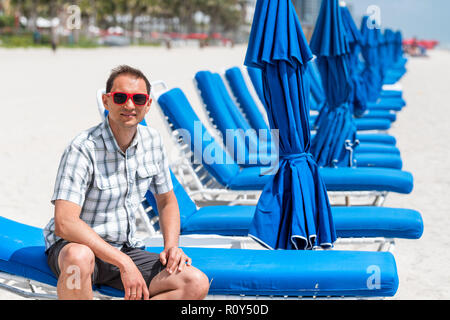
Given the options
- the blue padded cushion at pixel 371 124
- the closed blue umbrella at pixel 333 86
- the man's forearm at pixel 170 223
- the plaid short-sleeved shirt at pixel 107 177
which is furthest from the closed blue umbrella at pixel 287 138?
the blue padded cushion at pixel 371 124

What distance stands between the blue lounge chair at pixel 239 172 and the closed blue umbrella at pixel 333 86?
2.31ft

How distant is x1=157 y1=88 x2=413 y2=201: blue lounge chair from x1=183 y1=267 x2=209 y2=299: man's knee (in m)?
2.31

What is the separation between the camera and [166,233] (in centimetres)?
265

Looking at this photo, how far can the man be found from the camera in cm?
231

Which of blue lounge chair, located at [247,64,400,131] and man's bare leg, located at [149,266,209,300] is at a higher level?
blue lounge chair, located at [247,64,400,131]

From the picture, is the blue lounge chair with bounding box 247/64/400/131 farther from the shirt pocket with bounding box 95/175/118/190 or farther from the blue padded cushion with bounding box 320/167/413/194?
the shirt pocket with bounding box 95/175/118/190

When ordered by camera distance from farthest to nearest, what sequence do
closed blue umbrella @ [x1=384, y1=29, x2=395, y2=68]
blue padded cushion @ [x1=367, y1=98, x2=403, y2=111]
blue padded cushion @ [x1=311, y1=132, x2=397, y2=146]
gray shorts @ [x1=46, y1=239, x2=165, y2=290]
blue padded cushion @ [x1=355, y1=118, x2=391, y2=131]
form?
closed blue umbrella @ [x1=384, y1=29, x2=395, y2=68]
blue padded cushion @ [x1=367, y1=98, x2=403, y2=111]
blue padded cushion @ [x1=355, y1=118, x2=391, y2=131]
blue padded cushion @ [x1=311, y1=132, x2=397, y2=146]
gray shorts @ [x1=46, y1=239, x2=165, y2=290]

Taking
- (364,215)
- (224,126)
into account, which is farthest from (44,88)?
(364,215)

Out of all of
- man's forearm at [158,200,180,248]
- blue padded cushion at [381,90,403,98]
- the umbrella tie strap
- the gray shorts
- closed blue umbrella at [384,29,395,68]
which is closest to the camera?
the gray shorts

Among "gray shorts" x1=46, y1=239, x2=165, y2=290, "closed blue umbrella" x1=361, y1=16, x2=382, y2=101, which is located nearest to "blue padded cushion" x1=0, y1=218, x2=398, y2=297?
"gray shorts" x1=46, y1=239, x2=165, y2=290

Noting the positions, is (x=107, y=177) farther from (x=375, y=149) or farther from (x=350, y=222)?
(x=375, y=149)

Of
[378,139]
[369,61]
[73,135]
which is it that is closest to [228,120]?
[378,139]
